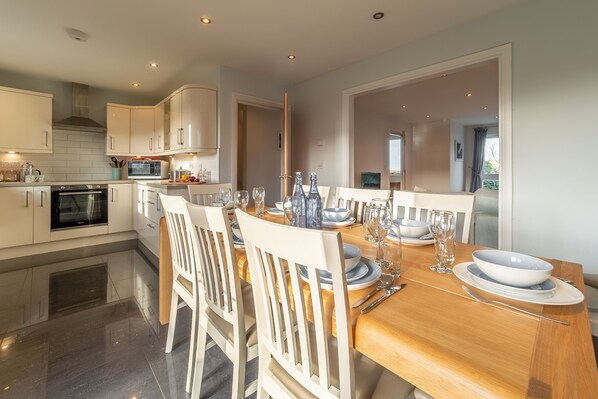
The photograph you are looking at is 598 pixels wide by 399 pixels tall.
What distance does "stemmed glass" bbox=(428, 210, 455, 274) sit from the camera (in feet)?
3.07

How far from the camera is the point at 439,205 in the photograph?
152 centimetres

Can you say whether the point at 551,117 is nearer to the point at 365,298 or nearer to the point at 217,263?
the point at 365,298

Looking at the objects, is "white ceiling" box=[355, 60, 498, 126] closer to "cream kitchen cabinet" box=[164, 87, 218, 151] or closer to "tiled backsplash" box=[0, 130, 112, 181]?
"cream kitchen cabinet" box=[164, 87, 218, 151]

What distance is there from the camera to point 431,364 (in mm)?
488

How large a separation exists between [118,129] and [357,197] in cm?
402

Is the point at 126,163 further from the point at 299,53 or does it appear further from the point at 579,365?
the point at 579,365

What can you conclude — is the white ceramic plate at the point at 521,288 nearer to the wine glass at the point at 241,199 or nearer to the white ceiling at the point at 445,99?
the wine glass at the point at 241,199

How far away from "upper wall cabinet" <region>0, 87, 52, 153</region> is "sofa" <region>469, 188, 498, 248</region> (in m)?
5.22

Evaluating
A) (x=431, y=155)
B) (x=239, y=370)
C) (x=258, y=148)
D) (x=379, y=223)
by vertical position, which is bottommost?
(x=239, y=370)

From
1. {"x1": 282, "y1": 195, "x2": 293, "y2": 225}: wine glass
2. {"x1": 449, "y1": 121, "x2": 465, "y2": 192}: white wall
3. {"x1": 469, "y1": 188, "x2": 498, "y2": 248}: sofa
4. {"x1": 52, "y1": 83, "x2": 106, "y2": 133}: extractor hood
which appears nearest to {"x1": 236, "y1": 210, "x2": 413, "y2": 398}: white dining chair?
{"x1": 282, "y1": 195, "x2": 293, "y2": 225}: wine glass

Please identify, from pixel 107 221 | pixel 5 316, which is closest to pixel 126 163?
pixel 107 221

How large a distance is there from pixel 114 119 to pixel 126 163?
77 cm

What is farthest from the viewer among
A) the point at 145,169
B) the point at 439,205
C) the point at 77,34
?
the point at 145,169

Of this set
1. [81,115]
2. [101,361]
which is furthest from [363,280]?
[81,115]
